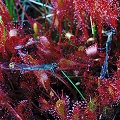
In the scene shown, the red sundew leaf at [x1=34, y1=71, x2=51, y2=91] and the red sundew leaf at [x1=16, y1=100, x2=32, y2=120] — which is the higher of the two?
the red sundew leaf at [x1=34, y1=71, x2=51, y2=91]

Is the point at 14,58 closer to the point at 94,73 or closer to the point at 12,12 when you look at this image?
the point at 94,73

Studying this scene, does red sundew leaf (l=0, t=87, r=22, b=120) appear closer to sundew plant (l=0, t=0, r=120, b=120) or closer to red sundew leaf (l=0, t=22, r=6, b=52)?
sundew plant (l=0, t=0, r=120, b=120)

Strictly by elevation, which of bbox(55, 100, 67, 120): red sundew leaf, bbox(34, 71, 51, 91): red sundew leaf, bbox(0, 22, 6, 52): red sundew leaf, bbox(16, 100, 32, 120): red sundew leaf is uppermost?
bbox(0, 22, 6, 52): red sundew leaf

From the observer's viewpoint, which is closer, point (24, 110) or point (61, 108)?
point (61, 108)

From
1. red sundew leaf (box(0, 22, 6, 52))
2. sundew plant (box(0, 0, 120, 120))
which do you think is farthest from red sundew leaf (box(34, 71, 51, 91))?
red sundew leaf (box(0, 22, 6, 52))

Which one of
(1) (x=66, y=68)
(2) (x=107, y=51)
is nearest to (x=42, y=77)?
(1) (x=66, y=68)

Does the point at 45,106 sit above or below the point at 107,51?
below

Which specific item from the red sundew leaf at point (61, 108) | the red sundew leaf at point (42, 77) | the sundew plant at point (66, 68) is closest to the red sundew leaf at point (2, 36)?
the sundew plant at point (66, 68)

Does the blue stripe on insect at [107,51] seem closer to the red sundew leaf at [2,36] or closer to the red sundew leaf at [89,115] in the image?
the red sundew leaf at [89,115]

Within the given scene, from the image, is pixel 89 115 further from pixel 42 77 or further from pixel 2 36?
pixel 2 36
